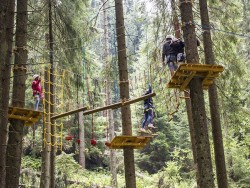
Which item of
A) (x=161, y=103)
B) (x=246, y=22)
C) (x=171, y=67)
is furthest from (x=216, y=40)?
(x=246, y=22)

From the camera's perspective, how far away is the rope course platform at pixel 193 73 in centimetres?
660

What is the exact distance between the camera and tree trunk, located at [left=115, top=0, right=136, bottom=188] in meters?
8.57

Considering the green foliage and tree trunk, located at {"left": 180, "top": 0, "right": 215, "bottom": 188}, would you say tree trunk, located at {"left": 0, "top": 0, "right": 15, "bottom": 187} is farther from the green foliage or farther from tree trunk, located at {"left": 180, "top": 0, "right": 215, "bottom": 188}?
the green foliage

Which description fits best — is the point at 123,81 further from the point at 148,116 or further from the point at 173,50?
the point at 173,50

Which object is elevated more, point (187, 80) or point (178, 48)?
point (178, 48)

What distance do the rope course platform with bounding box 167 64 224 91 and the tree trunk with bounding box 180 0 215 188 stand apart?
0.13 meters

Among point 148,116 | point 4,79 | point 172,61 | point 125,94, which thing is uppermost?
point 172,61

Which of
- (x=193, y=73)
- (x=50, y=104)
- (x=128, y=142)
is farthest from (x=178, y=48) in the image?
(x=50, y=104)

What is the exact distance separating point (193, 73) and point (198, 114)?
0.82 metres

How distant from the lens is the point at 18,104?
8109 millimetres

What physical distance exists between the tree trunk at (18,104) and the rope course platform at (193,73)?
3.41 m

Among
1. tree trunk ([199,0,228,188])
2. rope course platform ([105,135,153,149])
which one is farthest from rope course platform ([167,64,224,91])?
tree trunk ([199,0,228,188])

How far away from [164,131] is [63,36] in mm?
12095

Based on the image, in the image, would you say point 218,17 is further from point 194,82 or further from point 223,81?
point 194,82
